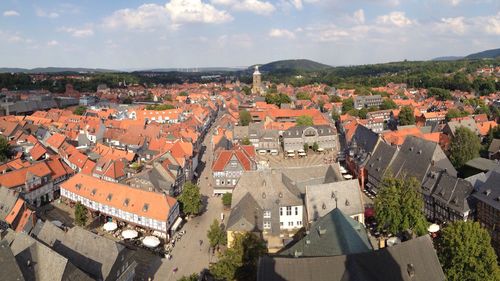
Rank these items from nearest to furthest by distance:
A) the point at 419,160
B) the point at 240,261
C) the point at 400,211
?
the point at 240,261
the point at 400,211
the point at 419,160

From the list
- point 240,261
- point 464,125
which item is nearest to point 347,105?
point 464,125

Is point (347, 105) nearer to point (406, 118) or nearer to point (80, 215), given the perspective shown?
point (406, 118)

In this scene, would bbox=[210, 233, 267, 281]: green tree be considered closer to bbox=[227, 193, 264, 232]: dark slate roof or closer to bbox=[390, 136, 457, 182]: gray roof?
bbox=[227, 193, 264, 232]: dark slate roof

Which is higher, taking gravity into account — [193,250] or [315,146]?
[315,146]

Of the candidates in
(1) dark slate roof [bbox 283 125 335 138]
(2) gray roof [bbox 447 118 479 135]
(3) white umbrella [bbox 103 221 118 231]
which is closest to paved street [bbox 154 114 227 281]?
(3) white umbrella [bbox 103 221 118 231]

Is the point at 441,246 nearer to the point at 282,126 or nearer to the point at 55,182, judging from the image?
the point at 55,182

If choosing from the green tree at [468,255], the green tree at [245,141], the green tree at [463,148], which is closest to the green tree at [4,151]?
the green tree at [245,141]
